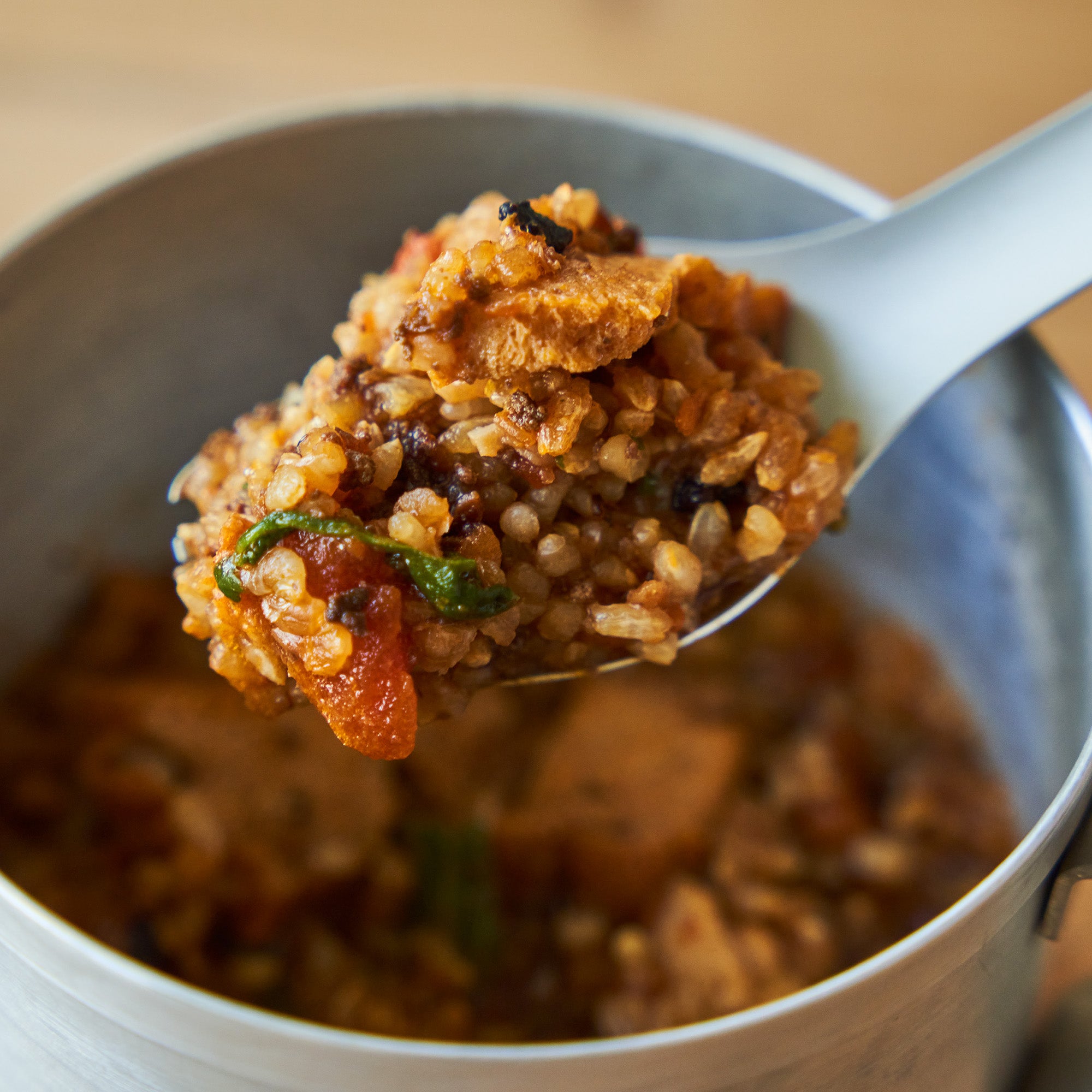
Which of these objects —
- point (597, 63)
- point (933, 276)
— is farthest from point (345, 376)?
point (597, 63)

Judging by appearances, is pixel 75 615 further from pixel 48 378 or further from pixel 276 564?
pixel 276 564

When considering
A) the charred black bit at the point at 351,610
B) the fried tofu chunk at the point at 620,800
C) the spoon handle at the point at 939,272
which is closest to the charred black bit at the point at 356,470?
the charred black bit at the point at 351,610

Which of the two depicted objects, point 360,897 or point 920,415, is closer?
point 920,415

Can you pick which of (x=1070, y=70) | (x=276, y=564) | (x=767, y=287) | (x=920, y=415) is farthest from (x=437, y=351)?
(x=1070, y=70)

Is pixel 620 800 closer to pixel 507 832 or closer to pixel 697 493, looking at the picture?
pixel 507 832

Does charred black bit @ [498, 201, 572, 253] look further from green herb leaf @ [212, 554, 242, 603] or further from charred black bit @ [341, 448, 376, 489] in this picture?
green herb leaf @ [212, 554, 242, 603]

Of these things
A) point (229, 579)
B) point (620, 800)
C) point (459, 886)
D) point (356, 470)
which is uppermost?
point (356, 470)
